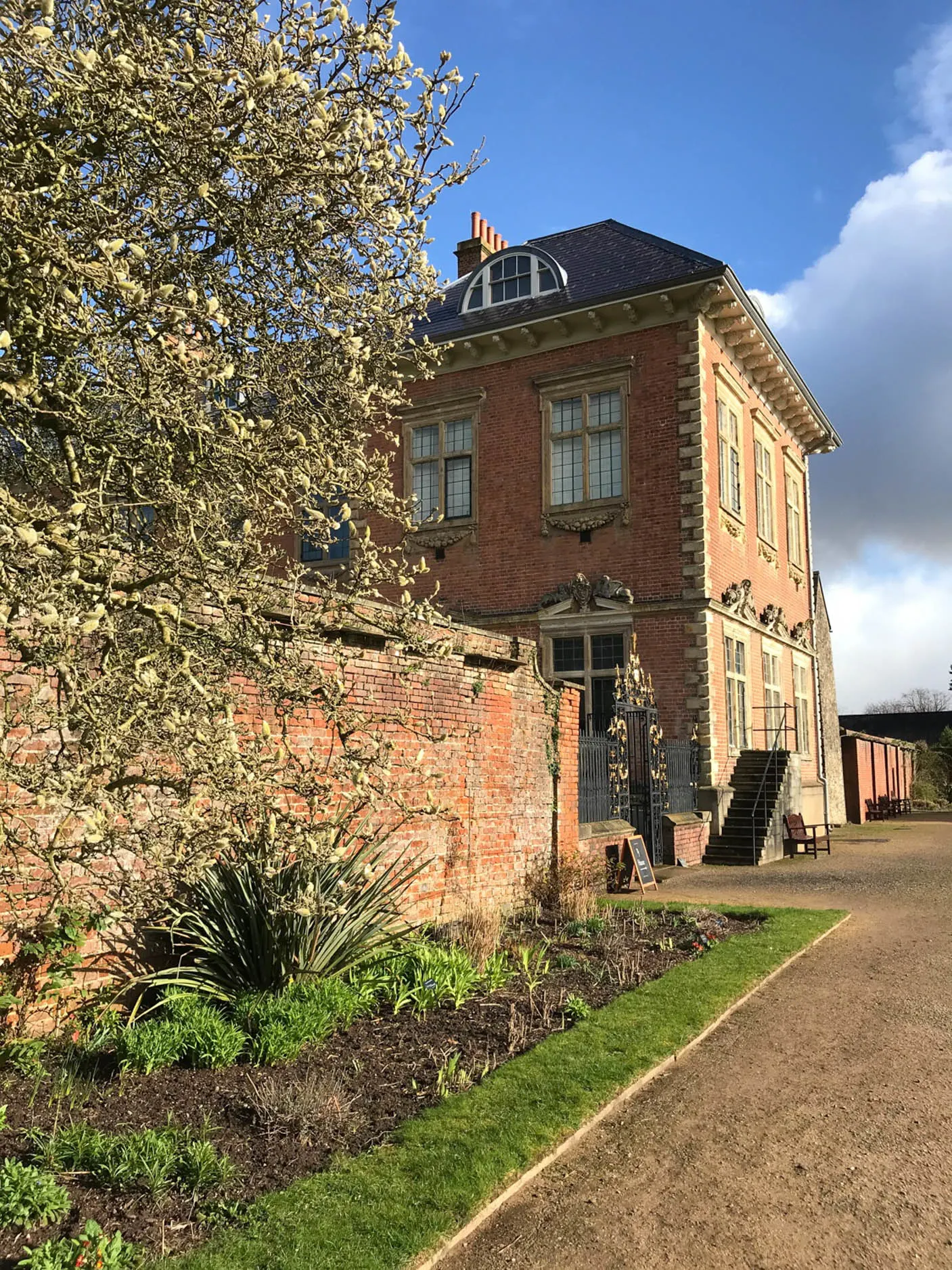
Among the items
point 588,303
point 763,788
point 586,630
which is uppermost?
point 588,303

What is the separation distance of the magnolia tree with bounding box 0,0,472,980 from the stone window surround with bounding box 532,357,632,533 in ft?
45.6

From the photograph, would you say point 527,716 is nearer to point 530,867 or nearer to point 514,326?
point 530,867

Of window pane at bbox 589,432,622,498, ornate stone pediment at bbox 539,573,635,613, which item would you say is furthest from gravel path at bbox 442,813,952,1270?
window pane at bbox 589,432,622,498

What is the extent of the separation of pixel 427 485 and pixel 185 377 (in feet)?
57.8

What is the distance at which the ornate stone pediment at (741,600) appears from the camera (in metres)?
18.5

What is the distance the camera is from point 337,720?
A: 426cm

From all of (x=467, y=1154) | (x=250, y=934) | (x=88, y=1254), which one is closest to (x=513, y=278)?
(x=250, y=934)

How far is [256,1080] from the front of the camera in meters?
4.89

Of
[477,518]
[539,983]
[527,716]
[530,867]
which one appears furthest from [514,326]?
[539,983]

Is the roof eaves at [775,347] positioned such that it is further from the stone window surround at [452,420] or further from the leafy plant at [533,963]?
the leafy plant at [533,963]

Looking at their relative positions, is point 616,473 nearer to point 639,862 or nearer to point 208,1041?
point 639,862

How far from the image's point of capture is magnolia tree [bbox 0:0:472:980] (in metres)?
3.30

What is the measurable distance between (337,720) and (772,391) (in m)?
21.0

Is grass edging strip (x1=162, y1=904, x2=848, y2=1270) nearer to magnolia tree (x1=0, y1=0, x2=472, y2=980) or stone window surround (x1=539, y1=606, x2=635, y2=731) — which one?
magnolia tree (x1=0, y1=0, x2=472, y2=980)
